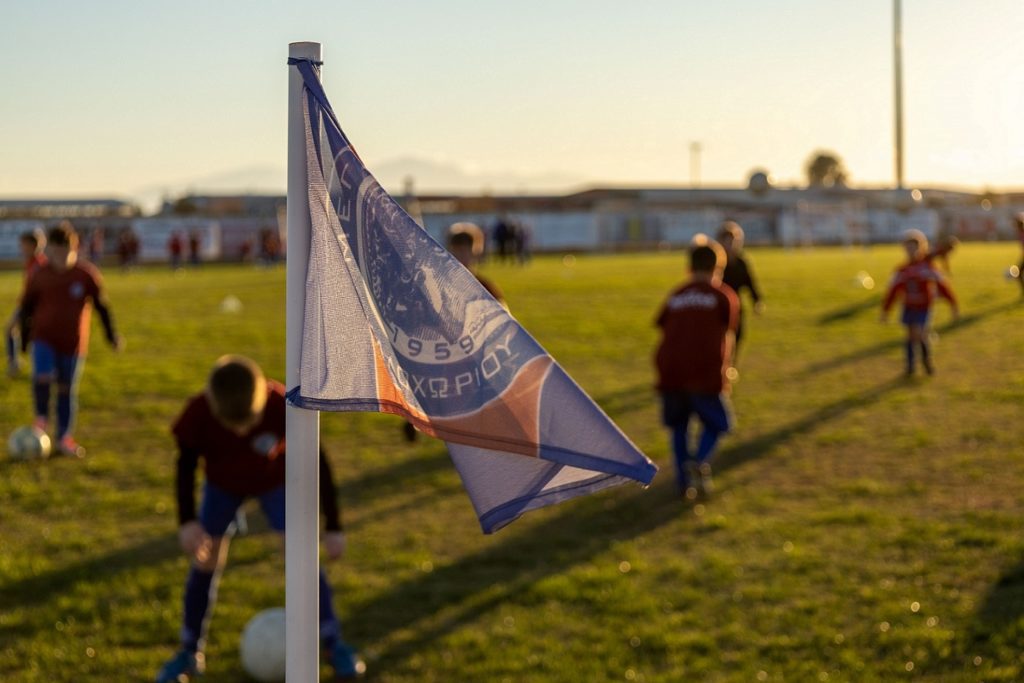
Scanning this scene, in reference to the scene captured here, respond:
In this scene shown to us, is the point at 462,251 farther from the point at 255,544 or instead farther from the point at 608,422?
the point at 608,422

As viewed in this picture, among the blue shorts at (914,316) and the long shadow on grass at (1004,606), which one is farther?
the blue shorts at (914,316)

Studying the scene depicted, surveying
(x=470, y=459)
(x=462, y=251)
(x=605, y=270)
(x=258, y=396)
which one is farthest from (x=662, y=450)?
(x=605, y=270)

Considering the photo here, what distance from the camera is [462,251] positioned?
798 centimetres

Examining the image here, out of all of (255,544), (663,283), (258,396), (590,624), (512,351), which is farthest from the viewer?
(663,283)

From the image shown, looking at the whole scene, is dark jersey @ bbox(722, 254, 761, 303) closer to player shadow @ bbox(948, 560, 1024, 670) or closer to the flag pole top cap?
player shadow @ bbox(948, 560, 1024, 670)

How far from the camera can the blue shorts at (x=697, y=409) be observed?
27.6 feet

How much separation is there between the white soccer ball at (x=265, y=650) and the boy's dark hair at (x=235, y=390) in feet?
3.38

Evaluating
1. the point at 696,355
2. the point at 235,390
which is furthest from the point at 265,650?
the point at 696,355

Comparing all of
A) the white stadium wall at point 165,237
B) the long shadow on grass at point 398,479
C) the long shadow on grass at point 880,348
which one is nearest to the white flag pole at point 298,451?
the long shadow on grass at point 398,479

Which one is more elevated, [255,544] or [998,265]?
[998,265]

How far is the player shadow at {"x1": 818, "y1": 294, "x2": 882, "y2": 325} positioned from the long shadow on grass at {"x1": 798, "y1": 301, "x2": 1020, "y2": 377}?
186 cm

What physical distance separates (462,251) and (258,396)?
10.3ft

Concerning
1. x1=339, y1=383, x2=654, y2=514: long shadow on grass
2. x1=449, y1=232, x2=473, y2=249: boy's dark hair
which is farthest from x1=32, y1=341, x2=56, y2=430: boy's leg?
x1=449, y1=232, x2=473, y2=249: boy's dark hair

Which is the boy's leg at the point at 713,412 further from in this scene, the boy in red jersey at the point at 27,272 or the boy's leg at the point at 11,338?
the boy's leg at the point at 11,338
